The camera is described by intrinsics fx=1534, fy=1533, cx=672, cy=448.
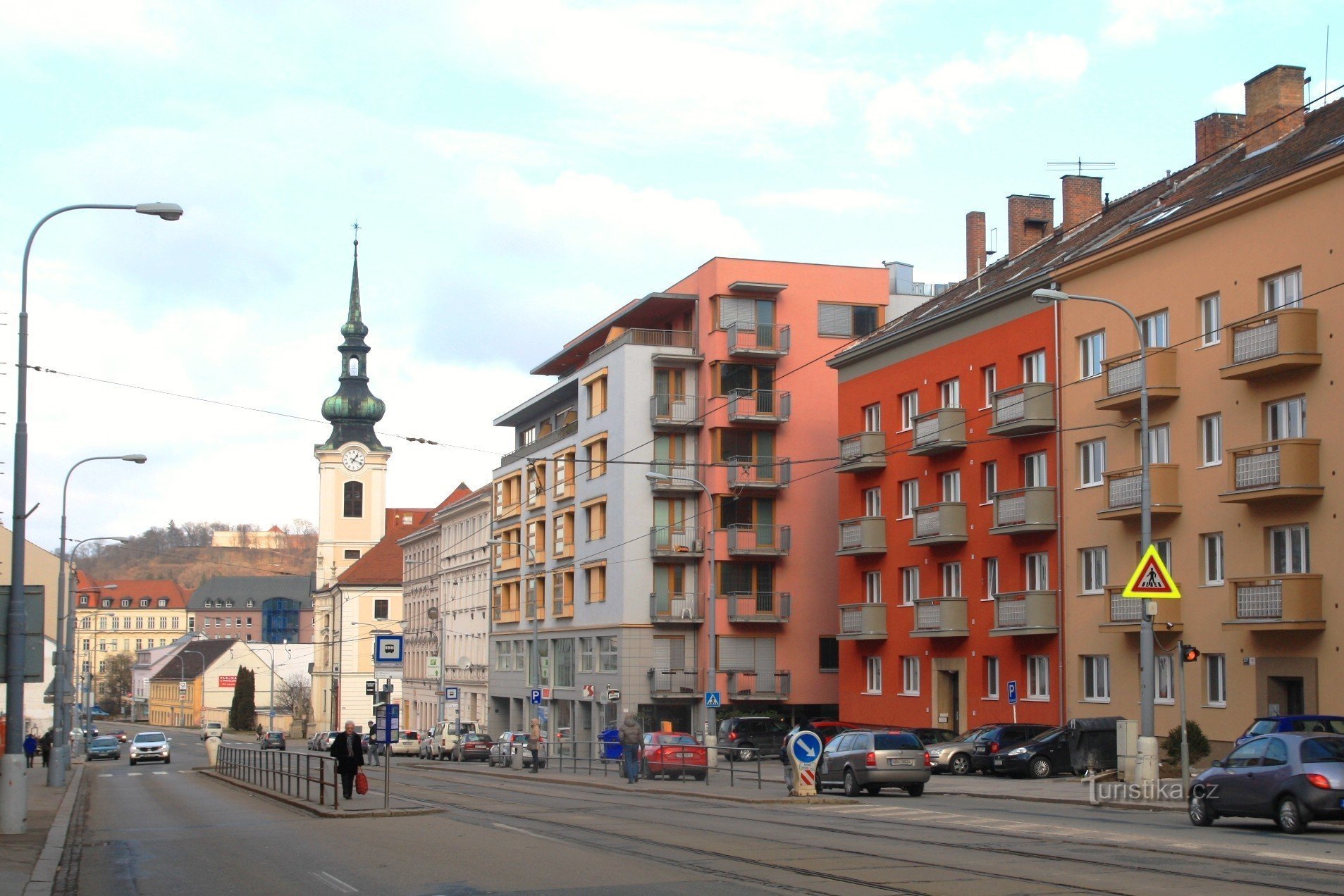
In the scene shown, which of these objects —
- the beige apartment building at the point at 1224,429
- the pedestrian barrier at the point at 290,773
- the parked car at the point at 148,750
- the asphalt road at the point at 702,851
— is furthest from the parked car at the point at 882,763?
the parked car at the point at 148,750

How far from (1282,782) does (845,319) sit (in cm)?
4325

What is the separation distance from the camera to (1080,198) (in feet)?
168

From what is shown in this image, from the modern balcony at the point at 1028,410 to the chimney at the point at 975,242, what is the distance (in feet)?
53.3

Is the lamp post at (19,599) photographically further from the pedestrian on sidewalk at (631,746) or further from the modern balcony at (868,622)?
the modern balcony at (868,622)

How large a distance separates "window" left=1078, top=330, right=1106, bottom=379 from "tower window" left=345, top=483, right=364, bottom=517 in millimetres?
87233

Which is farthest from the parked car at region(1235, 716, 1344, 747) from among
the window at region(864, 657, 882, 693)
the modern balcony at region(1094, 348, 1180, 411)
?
the window at region(864, 657, 882, 693)

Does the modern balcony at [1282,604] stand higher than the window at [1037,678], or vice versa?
the modern balcony at [1282,604]

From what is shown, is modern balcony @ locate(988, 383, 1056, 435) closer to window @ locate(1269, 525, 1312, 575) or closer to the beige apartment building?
the beige apartment building

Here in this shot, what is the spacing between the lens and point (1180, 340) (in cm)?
3625

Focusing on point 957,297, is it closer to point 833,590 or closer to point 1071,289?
point 1071,289

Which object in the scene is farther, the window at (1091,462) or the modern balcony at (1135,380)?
the window at (1091,462)

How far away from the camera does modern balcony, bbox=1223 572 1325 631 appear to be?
31656mm

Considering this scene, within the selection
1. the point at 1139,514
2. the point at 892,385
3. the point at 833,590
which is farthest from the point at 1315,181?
the point at 833,590

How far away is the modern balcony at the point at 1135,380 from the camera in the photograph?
36.4 meters
